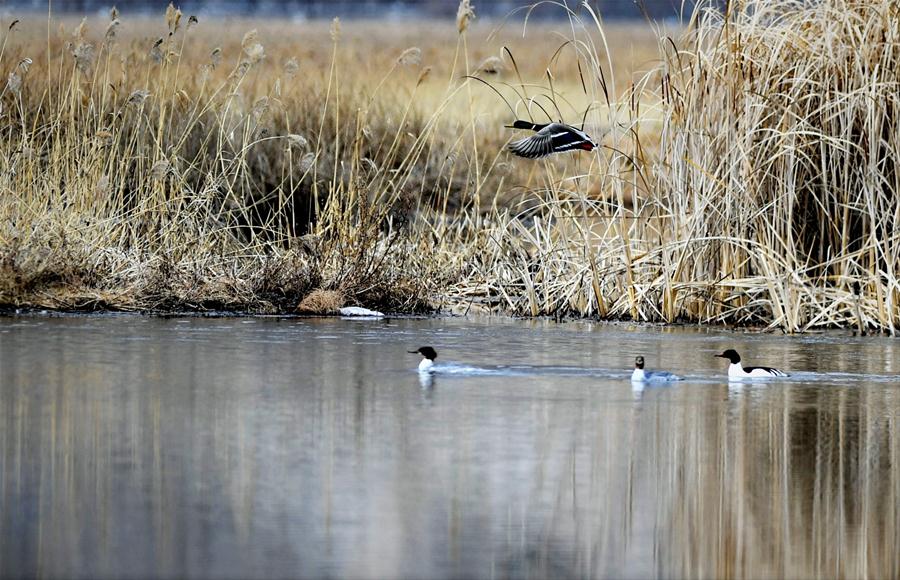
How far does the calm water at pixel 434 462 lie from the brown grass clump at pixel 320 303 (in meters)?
1.46

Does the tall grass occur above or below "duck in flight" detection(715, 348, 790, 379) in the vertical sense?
above

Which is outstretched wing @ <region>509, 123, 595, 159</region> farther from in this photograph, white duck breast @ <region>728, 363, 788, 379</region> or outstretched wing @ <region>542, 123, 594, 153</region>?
white duck breast @ <region>728, 363, 788, 379</region>

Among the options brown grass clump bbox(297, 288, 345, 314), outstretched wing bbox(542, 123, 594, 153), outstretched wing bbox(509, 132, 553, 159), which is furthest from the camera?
brown grass clump bbox(297, 288, 345, 314)

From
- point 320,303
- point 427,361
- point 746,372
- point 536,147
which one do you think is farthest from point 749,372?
point 320,303

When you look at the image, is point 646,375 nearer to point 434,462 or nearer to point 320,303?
point 434,462

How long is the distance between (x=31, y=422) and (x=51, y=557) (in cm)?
209

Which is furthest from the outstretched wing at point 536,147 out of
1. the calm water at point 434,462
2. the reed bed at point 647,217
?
the calm water at point 434,462

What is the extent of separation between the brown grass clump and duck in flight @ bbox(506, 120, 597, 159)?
175cm

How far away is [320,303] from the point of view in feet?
36.4

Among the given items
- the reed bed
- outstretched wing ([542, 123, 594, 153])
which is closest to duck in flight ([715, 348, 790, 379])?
outstretched wing ([542, 123, 594, 153])

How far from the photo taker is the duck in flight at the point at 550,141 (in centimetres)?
985

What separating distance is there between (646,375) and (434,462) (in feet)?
7.91

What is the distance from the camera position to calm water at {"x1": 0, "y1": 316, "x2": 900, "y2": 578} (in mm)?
4727

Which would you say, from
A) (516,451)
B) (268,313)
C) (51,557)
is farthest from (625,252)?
(51,557)
